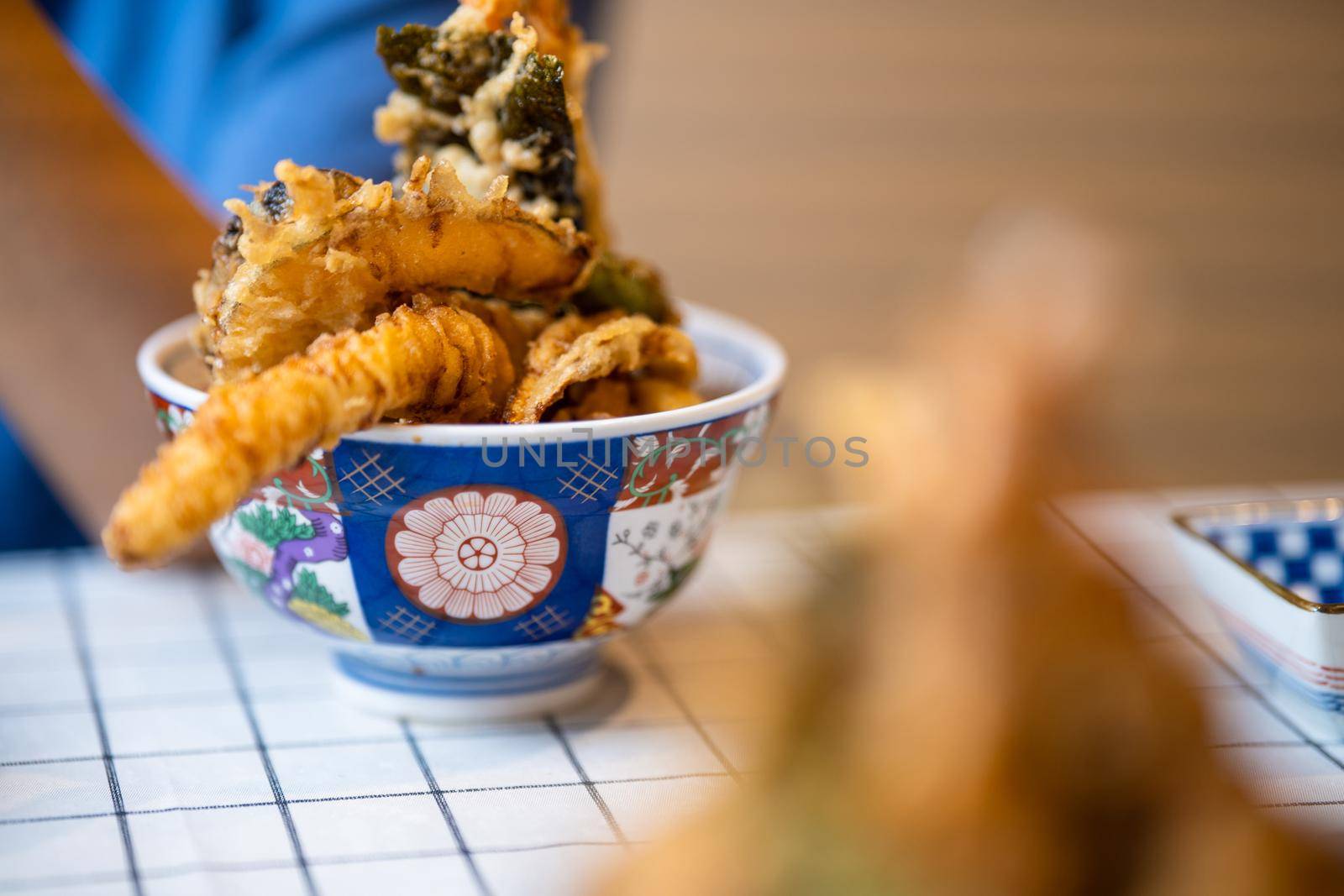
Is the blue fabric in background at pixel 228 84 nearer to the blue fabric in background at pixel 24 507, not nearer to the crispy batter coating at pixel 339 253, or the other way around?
the blue fabric in background at pixel 24 507

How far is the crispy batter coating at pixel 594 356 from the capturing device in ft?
1.96

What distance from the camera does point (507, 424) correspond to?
0.58m

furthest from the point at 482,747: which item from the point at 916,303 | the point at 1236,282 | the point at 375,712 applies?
the point at 1236,282

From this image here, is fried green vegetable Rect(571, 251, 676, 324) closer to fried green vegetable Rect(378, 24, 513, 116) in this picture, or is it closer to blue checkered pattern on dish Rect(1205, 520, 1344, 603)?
fried green vegetable Rect(378, 24, 513, 116)

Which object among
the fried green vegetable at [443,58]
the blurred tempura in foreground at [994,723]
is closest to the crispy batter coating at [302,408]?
the fried green vegetable at [443,58]

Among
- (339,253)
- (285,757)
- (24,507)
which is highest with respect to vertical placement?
(339,253)

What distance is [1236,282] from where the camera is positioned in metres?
3.06

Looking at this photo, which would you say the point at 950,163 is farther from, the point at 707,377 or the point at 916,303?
the point at 916,303

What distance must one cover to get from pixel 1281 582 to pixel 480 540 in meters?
0.48

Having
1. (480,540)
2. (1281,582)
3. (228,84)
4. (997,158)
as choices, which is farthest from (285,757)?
(997,158)

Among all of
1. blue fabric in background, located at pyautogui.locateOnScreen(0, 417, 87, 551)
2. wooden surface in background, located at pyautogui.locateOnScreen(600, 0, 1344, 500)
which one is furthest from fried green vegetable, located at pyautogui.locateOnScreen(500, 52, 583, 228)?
wooden surface in background, located at pyautogui.locateOnScreen(600, 0, 1344, 500)

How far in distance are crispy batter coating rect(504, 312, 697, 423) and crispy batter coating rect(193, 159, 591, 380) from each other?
0.05 meters

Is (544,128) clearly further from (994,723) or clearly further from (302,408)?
(994,723)

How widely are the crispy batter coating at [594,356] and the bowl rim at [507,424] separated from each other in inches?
0.9
